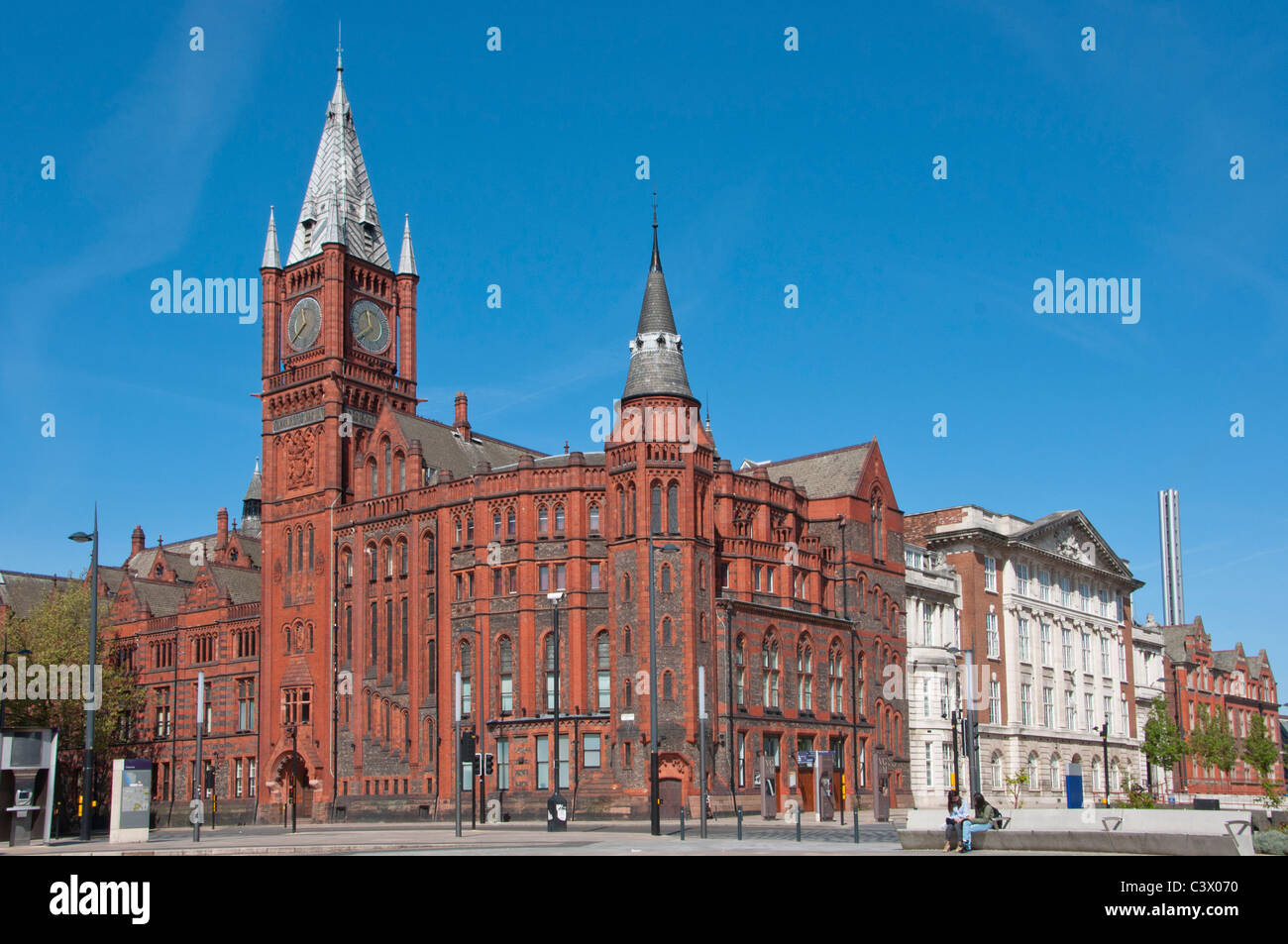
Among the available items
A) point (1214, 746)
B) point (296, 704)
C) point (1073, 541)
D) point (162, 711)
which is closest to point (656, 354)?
point (296, 704)

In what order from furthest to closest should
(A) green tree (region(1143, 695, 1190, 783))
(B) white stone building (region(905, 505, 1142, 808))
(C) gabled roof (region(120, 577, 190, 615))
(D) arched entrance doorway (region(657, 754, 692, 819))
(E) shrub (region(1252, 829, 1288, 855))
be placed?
(A) green tree (region(1143, 695, 1190, 783)), (C) gabled roof (region(120, 577, 190, 615)), (B) white stone building (region(905, 505, 1142, 808)), (D) arched entrance doorway (region(657, 754, 692, 819)), (E) shrub (region(1252, 829, 1288, 855))

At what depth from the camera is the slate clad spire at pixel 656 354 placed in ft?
213

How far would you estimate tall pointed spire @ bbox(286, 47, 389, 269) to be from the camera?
3201 inches

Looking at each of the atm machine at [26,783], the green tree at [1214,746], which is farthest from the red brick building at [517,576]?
the green tree at [1214,746]

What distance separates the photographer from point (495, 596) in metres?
67.2

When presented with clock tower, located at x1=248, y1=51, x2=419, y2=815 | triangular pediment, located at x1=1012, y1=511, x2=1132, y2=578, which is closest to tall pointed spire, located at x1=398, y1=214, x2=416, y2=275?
clock tower, located at x1=248, y1=51, x2=419, y2=815

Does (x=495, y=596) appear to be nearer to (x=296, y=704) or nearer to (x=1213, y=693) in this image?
(x=296, y=704)

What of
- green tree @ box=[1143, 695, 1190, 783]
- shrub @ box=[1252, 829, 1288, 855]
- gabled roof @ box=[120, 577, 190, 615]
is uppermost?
gabled roof @ box=[120, 577, 190, 615]

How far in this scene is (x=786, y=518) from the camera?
73.2 meters

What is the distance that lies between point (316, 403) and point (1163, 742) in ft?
215

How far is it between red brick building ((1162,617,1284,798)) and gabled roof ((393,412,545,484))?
63521 mm

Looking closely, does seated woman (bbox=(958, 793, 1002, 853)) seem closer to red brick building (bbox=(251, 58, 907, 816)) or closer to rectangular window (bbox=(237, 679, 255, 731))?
red brick building (bbox=(251, 58, 907, 816))
